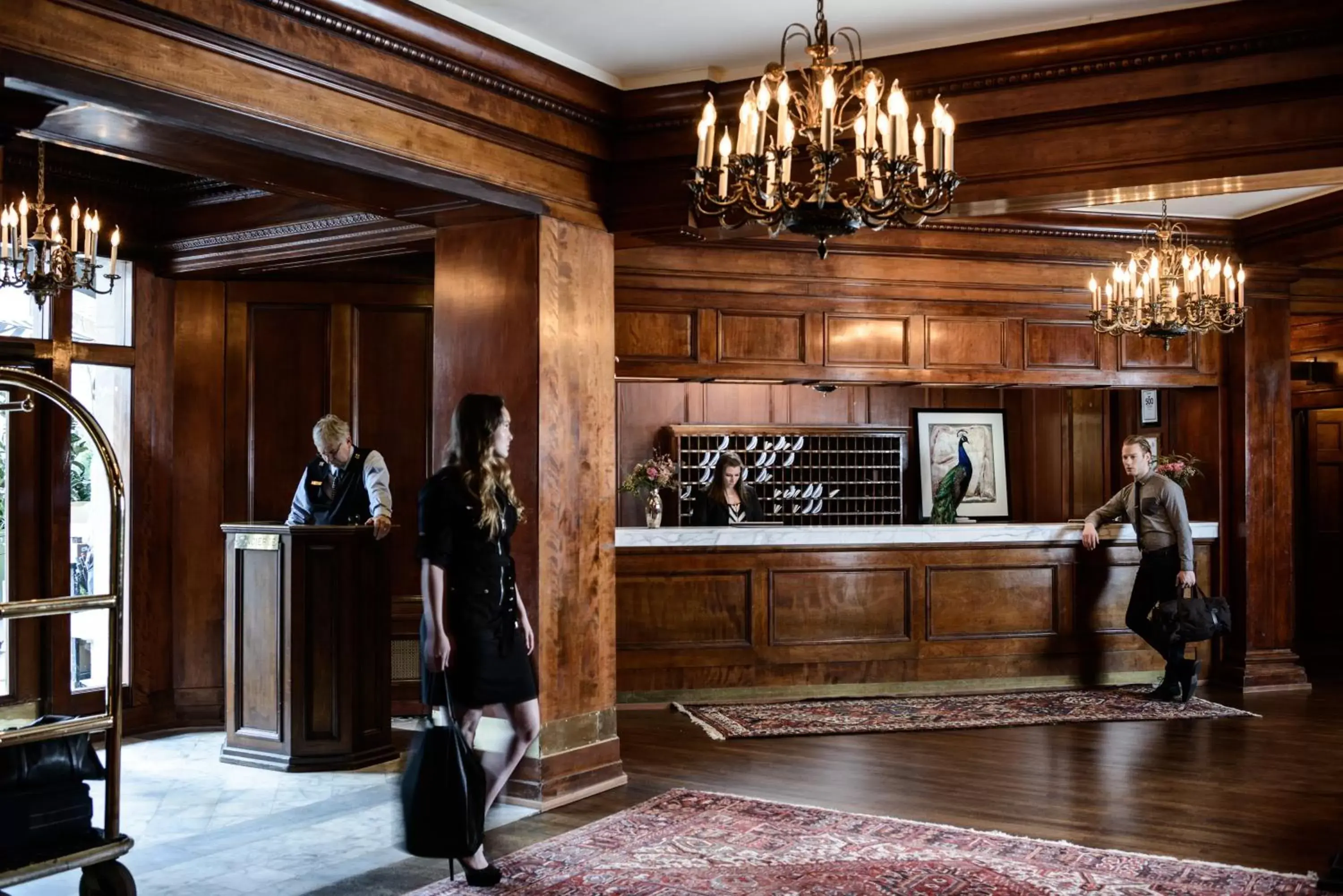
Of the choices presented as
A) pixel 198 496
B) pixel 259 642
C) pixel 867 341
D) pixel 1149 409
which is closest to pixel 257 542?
pixel 259 642

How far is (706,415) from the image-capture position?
31.3ft

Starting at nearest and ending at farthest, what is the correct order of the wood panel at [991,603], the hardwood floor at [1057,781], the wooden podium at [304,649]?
the hardwood floor at [1057,781] < the wooden podium at [304,649] < the wood panel at [991,603]

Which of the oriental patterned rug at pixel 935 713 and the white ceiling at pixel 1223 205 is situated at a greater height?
the white ceiling at pixel 1223 205

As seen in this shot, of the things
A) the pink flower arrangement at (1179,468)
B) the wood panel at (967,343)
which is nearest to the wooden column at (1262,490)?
the pink flower arrangement at (1179,468)

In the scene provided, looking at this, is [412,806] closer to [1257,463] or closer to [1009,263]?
[1009,263]

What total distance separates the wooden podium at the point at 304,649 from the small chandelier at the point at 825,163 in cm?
327

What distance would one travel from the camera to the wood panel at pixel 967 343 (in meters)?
8.27

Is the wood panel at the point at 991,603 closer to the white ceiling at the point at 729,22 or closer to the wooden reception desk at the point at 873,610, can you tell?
the wooden reception desk at the point at 873,610

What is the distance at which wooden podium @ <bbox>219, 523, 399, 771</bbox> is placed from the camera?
604 centimetres

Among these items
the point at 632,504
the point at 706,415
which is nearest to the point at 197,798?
the point at 632,504

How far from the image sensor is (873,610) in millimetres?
7973

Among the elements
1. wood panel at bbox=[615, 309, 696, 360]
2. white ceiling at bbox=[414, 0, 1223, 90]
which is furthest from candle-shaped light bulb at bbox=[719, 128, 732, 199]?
wood panel at bbox=[615, 309, 696, 360]

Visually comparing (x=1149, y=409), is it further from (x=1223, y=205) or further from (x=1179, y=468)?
(x=1223, y=205)

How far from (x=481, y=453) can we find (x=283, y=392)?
3.79 metres
